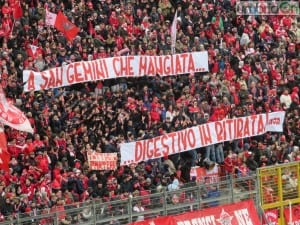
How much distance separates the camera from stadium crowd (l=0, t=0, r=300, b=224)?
30.6 metres

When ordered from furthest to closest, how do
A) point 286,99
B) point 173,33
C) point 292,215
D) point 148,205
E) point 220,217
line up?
point 286,99 < point 173,33 < point 292,215 < point 220,217 < point 148,205

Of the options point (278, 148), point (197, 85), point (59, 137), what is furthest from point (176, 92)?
point (59, 137)

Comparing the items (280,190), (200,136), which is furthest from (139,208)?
(200,136)

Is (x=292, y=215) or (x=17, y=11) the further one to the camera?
(x=17, y=11)

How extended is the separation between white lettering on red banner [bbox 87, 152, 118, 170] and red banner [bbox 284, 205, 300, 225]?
181 inches

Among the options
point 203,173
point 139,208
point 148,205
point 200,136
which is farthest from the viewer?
point 200,136

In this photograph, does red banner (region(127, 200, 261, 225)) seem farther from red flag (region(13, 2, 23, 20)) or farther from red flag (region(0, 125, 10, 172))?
red flag (region(13, 2, 23, 20))

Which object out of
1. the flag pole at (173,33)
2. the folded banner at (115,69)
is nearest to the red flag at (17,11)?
the folded banner at (115,69)

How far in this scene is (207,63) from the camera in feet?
125

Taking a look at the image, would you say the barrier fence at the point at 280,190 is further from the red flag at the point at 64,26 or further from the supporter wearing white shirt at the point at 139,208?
the red flag at the point at 64,26

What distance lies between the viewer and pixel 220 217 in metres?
30.0

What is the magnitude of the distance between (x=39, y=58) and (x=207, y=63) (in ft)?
20.7

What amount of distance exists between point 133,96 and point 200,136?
2.32m

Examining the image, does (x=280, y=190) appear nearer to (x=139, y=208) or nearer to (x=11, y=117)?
(x=139, y=208)
